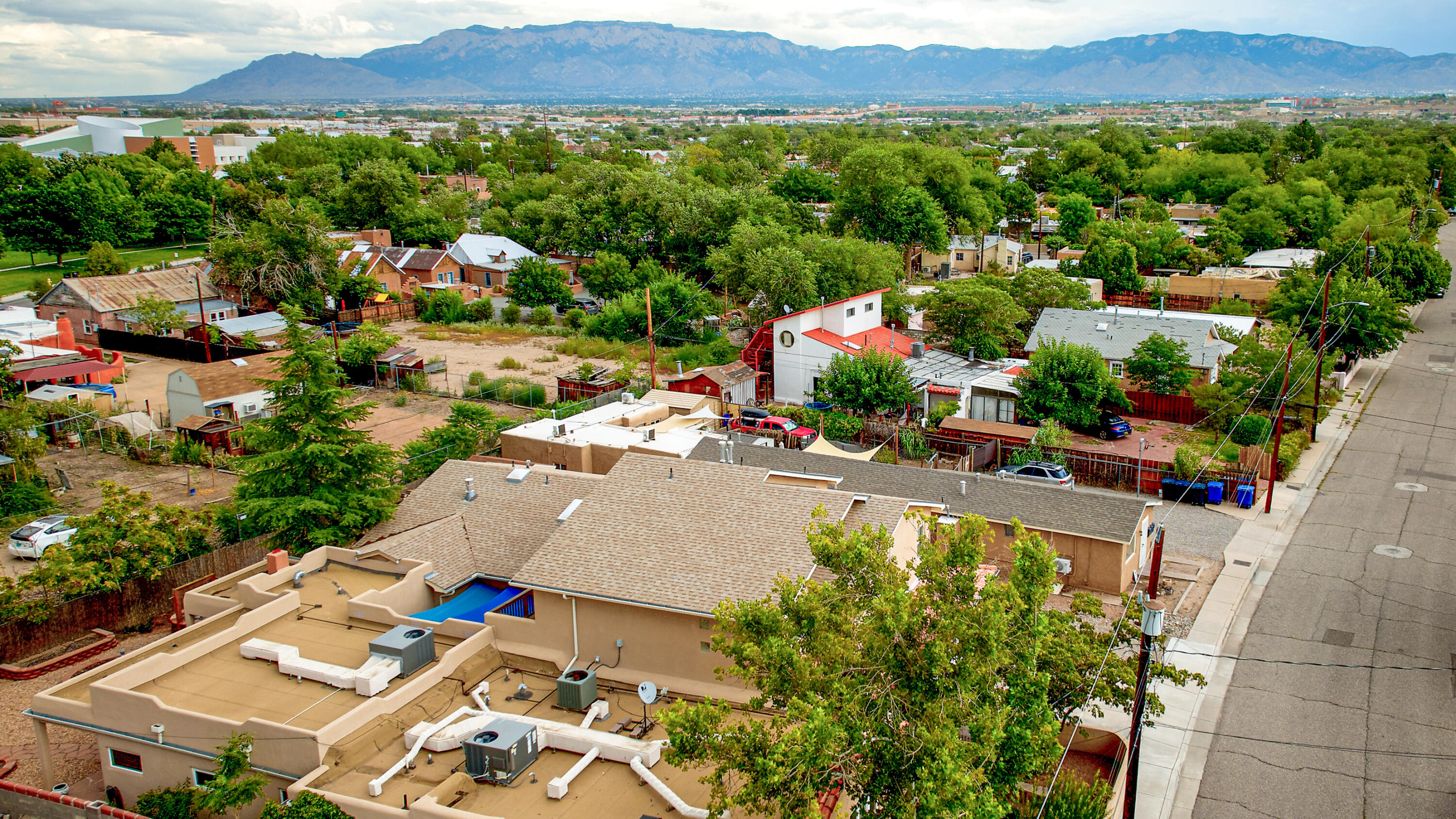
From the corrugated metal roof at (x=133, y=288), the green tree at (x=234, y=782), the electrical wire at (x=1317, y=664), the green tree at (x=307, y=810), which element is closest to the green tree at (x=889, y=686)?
the green tree at (x=307, y=810)

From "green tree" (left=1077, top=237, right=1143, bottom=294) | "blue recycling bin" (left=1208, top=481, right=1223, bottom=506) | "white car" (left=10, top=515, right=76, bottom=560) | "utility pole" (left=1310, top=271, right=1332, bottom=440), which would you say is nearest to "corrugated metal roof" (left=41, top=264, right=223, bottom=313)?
"white car" (left=10, top=515, right=76, bottom=560)

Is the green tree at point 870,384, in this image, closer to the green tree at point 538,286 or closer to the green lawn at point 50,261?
the green tree at point 538,286

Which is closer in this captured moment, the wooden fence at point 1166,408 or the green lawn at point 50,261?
the wooden fence at point 1166,408

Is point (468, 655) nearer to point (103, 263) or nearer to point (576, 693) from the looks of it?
point (576, 693)

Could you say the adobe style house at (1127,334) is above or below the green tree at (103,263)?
below

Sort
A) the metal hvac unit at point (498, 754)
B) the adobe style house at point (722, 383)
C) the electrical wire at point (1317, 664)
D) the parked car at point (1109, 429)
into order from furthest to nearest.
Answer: the adobe style house at point (722, 383) → the parked car at point (1109, 429) → the electrical wire at point (1317, 664) → the metal hvac unit at point (498, 754)

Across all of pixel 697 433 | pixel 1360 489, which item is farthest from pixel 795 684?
pixel 1360 489

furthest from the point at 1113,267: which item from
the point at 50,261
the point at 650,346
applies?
the point at 50,261

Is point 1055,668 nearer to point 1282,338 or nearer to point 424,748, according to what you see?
point 424,748
